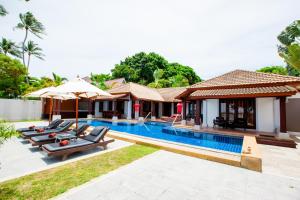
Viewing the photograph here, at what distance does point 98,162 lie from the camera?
5684 millimetres

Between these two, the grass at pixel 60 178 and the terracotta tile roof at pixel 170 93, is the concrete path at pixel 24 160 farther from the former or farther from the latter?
the terracotta tile roof at pixel 170 93

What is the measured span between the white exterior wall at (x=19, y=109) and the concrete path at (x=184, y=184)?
19898 millimetres

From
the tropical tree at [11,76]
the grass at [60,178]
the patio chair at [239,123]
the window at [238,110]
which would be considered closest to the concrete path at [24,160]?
the grass at [60,178]

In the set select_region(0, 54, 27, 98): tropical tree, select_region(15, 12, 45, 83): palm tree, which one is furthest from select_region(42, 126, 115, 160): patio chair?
select_region(15, 12, 45, 83): palm tree

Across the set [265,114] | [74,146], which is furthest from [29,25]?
[265,114]

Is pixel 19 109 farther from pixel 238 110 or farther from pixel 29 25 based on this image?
pixel 238 110

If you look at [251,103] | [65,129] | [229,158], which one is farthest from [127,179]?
[251,103]

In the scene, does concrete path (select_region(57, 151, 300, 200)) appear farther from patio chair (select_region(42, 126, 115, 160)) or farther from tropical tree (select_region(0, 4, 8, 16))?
tropical tree (select_region(0, 4, 8, 16))

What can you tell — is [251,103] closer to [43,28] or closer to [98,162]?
[98,162]

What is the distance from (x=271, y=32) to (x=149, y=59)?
33135mm

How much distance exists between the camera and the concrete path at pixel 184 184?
3.72m

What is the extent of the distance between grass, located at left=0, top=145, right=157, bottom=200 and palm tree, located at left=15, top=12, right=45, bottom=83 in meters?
34.8

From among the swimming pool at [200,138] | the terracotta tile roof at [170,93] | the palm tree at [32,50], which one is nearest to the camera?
the swimming pool at [200,138]

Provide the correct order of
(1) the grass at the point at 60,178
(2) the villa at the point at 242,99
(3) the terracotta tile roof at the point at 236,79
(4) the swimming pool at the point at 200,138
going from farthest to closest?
1. (3) the terracotta tile roof at the point at 236,79
2. (2) the villa at the point at 242,99
3. (4) the swimming pool at the point at 200,138
4. (1) the grass at the point at 60,178
